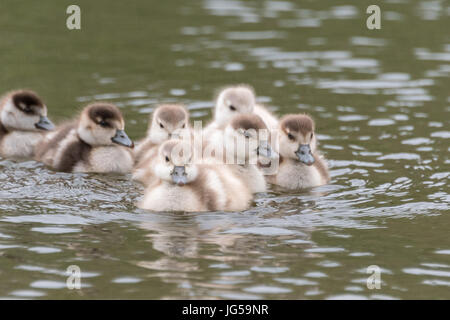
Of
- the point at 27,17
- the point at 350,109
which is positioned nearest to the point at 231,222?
the point at 350,109

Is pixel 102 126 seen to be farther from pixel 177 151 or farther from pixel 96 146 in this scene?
pixel 177 151

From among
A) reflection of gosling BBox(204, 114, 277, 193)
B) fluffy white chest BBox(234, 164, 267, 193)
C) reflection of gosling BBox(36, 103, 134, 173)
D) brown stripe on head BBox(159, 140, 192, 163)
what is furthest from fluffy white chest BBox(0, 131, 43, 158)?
brown stripe on head BBox(159, 140, 192, 163)

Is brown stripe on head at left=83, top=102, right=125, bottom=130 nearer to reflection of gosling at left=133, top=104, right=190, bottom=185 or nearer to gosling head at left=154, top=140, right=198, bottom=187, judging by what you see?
reflection of gosling at left=133, top=104, right=190, bottom=185

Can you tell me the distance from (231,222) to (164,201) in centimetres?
58

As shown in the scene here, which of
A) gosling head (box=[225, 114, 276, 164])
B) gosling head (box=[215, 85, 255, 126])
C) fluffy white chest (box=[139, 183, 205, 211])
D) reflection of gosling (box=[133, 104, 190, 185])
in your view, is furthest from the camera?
gosling head (box=[215, 85, 255, 126])

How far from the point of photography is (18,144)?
9.46 meters

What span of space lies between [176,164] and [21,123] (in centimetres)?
266

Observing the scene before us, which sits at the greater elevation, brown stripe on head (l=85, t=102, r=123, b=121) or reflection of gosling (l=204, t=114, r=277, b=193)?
brown stripe on head (l=85, t=102, r=123, b=121)

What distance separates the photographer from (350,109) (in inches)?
424

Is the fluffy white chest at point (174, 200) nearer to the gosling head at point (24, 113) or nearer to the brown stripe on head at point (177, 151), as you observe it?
the brown stripe on head at point (177, 151)

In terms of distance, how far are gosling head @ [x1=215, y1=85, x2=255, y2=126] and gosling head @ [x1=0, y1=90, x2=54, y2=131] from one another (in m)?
1.71

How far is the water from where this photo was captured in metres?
6.27

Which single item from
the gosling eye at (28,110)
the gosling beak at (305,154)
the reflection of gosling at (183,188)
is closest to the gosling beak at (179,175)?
the reflection of gosling at (183,188)

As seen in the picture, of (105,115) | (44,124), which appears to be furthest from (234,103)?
(44,124)
